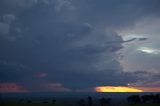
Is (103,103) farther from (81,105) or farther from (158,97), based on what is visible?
(158,97)

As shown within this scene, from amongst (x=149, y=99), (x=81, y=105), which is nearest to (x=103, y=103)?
(x=81, y=105)

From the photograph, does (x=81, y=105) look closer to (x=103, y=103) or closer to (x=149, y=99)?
(x=103, y=103)

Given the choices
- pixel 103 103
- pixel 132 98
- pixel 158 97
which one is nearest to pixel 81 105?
pixel 103 103

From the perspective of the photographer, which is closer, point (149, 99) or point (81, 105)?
point (81, 105)

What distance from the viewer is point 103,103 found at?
599 feet

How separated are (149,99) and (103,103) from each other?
119ft

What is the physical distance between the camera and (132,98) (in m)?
197

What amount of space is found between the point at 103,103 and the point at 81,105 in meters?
17.5

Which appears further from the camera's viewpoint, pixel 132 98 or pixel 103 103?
pixel 132 98

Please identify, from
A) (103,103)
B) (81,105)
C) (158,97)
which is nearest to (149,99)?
(158,97)

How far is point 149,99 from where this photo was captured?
638 ft

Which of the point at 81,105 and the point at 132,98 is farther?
the point at 132,98

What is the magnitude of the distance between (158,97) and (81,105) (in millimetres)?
55898

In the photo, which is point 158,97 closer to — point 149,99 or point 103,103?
point 149,99
